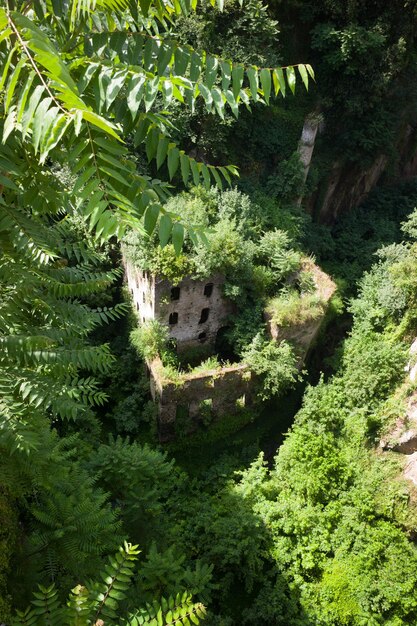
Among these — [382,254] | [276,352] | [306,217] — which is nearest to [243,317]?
[276,352]

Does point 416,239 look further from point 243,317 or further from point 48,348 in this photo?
point 48,348

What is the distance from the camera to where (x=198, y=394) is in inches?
690

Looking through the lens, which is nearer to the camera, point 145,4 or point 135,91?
point 135,91

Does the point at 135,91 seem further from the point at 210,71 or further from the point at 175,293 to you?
the point at 175,293

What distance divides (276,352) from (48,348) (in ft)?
45.0

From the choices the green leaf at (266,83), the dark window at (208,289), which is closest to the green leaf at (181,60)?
the green leaf at (266,83)

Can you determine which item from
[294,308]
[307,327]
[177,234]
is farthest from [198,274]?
[177,234]

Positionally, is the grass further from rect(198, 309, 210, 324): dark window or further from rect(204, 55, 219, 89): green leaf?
rect(204, 55, 219, 89): green leaf

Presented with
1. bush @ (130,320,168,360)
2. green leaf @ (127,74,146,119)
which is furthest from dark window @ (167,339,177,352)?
green leaf @ (127,74,146,119)

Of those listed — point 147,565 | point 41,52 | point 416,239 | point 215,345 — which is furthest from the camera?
point 416,239

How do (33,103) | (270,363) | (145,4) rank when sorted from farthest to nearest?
(270,363)
(145,4)
(33,103)

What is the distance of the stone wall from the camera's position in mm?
17047

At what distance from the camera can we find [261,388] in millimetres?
18250

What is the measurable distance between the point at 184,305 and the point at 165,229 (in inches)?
602
